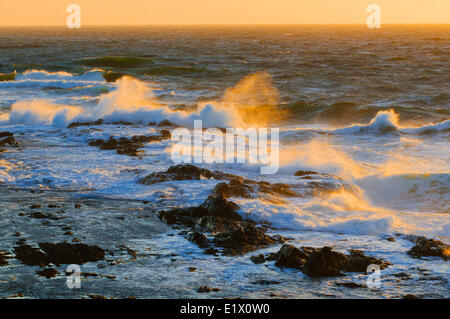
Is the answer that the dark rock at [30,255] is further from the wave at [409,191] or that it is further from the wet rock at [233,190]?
the wave at [409,191]

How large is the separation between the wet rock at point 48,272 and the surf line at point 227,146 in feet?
22.8

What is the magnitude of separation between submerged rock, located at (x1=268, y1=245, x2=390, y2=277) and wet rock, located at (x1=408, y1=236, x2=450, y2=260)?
58 centimetres

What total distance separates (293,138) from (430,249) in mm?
11444

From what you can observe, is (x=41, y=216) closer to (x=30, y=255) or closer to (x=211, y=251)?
(x=30, y=255)

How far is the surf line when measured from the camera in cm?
1420

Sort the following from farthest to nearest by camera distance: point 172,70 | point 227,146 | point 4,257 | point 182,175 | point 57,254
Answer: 1. point 172,70
2. point 227,146
3. point 182,175
4. point 57,254
5. point 4,257

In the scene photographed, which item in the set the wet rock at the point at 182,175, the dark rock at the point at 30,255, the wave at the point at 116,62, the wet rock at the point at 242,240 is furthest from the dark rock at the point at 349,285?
the wave at the point at 116,62

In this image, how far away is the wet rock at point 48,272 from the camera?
22.2ft

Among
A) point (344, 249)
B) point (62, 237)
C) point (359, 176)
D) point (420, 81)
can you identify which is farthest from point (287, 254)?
point (420, 81)

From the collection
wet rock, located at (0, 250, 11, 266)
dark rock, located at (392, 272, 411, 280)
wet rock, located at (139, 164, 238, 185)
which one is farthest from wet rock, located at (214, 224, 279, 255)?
wet rock, located at (139, 164, 238, 185)

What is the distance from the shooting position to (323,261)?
7.14m

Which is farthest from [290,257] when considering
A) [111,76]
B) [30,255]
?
[111,76]

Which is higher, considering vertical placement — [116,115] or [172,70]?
[172,70]

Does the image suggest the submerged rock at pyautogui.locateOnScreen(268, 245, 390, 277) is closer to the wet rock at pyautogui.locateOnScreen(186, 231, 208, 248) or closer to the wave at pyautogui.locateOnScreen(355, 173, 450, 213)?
the wet rock at pyautogui.locateOnScreen(186, 231, 208, 248)
